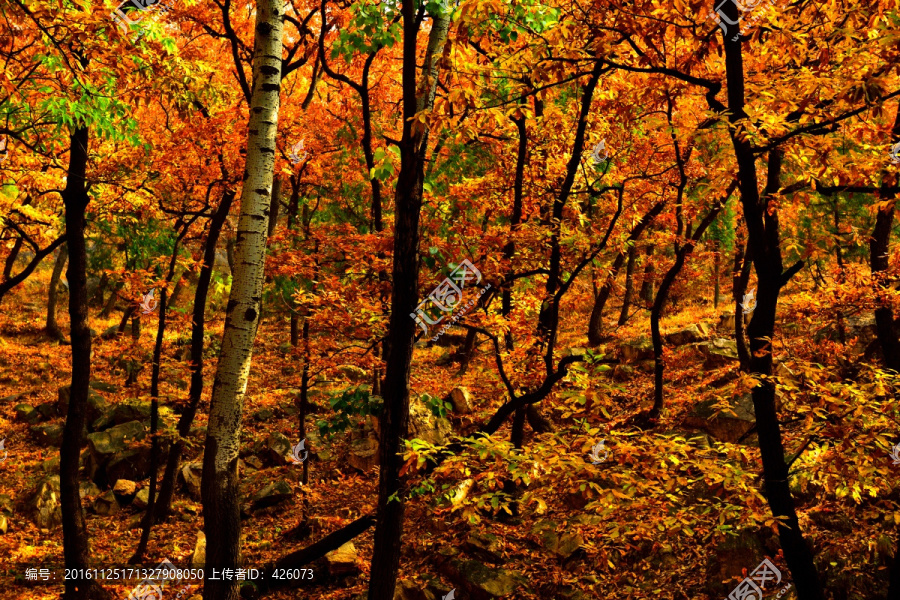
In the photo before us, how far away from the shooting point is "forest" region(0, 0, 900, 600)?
14.3 ft

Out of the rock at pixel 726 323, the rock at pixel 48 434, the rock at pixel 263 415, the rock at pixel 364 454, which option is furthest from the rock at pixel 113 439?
the rock at pixel 726 323

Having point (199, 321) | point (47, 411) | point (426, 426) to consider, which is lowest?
point (47, 411)

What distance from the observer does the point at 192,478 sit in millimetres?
13109

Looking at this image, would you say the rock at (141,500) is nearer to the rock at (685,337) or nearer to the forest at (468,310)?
the forest at (468,310)

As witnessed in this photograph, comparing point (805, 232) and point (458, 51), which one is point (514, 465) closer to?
point (458, 51)

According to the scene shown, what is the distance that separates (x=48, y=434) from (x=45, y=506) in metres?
3.81

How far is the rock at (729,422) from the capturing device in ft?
34.6

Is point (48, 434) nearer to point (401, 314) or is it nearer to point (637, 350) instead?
point (401, 314)

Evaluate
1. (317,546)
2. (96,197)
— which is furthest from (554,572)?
(96,197)

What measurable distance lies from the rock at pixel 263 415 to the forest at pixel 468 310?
0.20 feet

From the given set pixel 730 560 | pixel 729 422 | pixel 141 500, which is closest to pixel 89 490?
pixel 141 500

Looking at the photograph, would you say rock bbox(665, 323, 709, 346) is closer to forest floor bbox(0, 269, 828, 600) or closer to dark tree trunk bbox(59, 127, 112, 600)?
forest floor bbox(0, 269, 828, 600)

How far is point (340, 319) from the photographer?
7.80 metres

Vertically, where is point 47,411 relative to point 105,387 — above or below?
below
